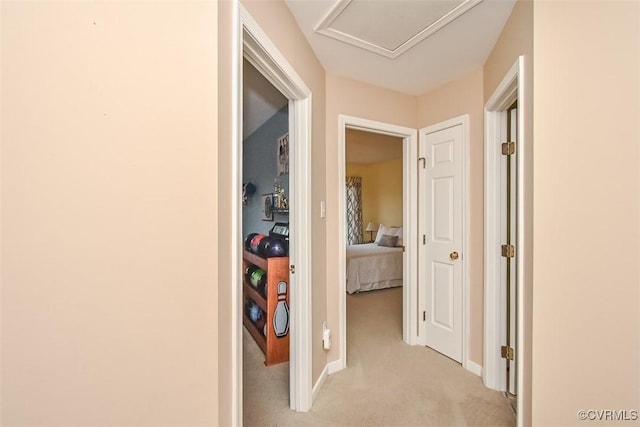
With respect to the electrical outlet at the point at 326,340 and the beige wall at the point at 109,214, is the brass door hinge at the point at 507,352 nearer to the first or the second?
the electrical outlet at the point at 326,340

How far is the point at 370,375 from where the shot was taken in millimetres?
2176

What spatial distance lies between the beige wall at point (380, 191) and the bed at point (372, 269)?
166 cm

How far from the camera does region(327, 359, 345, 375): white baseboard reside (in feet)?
7.18

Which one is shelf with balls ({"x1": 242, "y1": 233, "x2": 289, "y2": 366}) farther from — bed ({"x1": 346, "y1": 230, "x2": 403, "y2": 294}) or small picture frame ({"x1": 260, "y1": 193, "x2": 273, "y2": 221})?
bed ({"x1": 346, "y1": 230, "x2": 403, "y2": 294})

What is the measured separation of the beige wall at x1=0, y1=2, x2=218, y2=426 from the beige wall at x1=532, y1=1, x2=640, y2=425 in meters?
1.42

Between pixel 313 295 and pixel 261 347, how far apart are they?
A: 1130 millimetres

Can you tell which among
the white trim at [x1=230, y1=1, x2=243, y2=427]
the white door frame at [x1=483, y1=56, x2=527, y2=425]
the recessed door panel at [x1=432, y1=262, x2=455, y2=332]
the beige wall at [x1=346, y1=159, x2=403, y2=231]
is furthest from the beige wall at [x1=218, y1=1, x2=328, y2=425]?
the beige wall at [x1=346, y1=159, x2=403, y2=231]

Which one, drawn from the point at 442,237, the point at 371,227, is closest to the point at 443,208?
the point at 442,237

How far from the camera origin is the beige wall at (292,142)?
942mm

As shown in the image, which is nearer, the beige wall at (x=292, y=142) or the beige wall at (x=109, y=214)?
the beige wall at (x=109, y=214)

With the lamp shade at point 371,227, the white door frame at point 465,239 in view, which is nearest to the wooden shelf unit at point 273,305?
the white door frame at point 465,239

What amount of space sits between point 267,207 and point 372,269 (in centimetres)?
208

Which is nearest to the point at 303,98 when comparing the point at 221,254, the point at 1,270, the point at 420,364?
the point at 221,254

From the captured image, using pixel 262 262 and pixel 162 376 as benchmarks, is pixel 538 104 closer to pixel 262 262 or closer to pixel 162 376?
pixel 162 376
